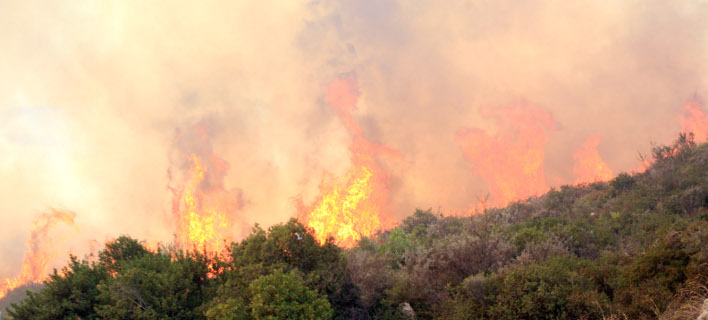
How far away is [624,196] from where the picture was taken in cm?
3350

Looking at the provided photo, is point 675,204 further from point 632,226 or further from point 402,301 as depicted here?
point 402,301

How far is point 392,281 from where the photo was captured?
55.7 ft

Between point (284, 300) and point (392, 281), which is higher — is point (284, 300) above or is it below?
below

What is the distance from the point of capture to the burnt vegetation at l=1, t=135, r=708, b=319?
483 inches

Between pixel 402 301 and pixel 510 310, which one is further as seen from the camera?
pixel 402 301

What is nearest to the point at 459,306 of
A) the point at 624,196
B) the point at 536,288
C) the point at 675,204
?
the point at 536,288

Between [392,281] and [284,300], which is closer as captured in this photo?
[284,300]

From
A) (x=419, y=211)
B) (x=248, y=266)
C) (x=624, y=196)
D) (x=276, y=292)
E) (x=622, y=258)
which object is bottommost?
(x=622, y=258)

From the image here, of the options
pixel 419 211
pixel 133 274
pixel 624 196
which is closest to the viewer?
pixel 133 274

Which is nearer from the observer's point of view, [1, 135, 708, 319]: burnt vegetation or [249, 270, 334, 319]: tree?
[1, 135, 708, 319]: burnt vegetation

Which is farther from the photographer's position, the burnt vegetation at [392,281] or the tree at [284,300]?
the tree at [284,300]

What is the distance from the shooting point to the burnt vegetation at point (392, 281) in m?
12.3

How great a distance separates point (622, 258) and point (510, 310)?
6.16 metres

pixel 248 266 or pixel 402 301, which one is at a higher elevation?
pixel 248 266
